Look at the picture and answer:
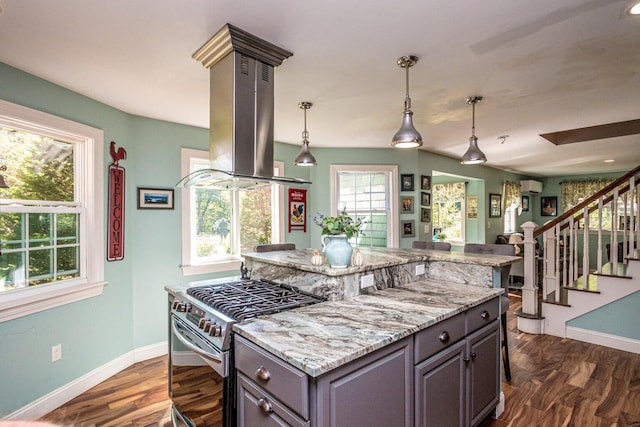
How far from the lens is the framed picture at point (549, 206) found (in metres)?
8.73

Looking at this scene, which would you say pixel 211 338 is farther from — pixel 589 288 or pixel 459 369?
pixel 589 288

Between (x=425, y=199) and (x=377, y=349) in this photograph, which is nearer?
(x=377, y=349)

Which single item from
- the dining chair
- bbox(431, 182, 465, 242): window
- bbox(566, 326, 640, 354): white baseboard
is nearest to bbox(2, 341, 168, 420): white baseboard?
the dining chair

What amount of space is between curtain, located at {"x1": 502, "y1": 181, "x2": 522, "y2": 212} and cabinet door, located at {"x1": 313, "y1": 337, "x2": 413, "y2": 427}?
7.09m

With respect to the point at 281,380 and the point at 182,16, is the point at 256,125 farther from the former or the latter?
the point at 281,380

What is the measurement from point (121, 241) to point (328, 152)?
2.88m

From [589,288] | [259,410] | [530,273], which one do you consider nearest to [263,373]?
[259,410]

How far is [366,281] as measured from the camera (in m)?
2.10

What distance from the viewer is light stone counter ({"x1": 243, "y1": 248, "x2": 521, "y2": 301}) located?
1.99 m

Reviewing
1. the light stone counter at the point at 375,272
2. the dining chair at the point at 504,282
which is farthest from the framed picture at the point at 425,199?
the light stone counter at the point at 375,272

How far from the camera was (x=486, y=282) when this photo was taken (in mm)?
2322

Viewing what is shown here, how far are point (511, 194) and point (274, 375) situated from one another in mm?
8039

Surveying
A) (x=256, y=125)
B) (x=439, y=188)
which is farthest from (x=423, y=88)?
(x=439, y=188)

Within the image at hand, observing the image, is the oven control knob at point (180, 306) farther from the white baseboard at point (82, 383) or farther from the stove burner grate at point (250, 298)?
the white baseboard at point (82, 383)
